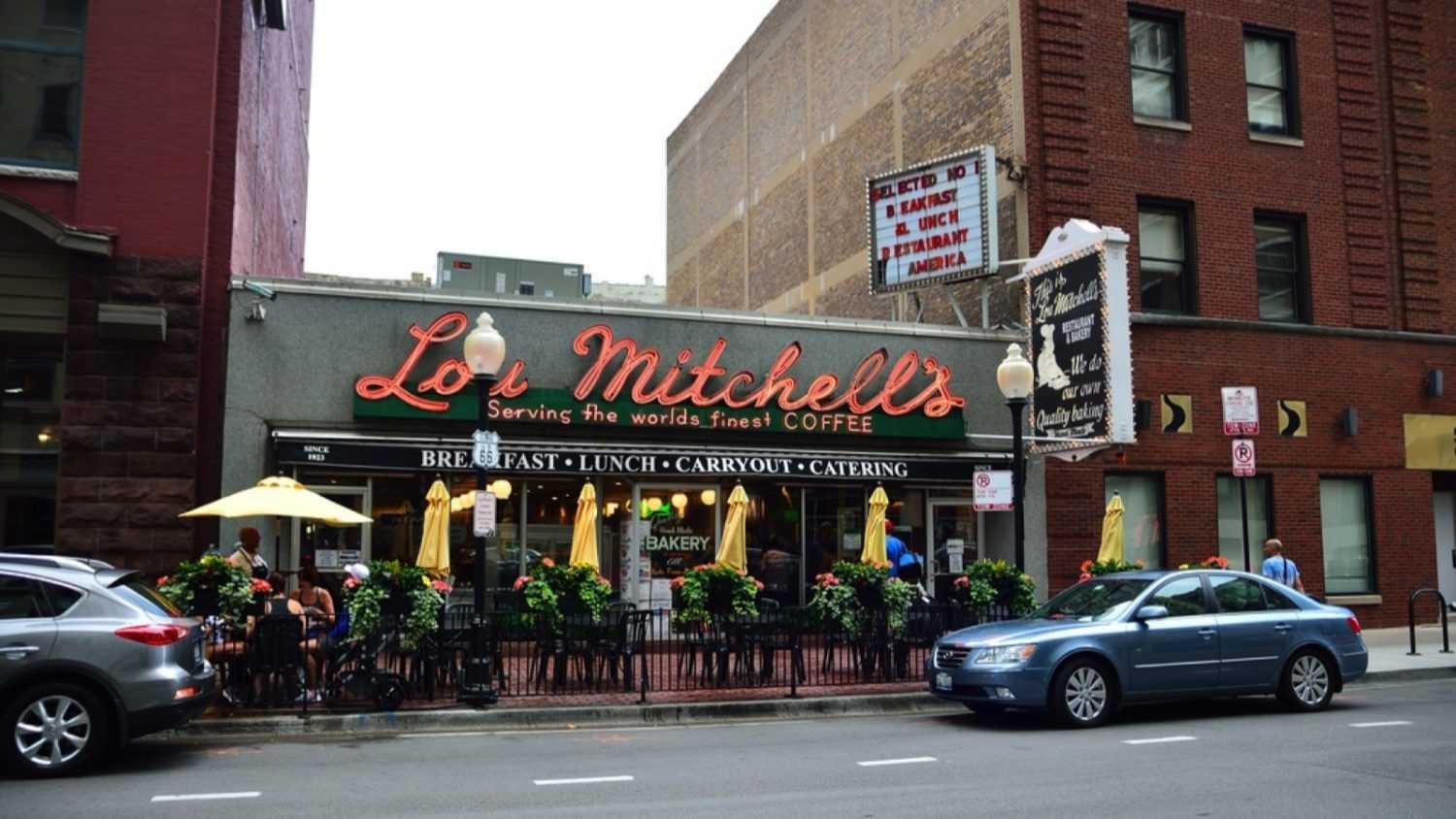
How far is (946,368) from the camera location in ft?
68.1

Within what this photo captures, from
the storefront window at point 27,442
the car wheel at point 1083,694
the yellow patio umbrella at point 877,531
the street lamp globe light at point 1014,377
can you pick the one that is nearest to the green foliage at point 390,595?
the storefront window at point 27,442

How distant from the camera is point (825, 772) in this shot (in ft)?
32.8

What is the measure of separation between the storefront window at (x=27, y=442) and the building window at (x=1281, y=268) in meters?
19.9

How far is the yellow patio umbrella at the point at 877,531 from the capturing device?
17.3 meters

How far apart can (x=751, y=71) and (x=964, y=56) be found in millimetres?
13004

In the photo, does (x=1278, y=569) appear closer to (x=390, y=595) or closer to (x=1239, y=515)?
(x=1239, y=515)

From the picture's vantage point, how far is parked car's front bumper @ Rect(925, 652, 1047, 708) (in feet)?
39.6

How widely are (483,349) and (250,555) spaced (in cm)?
377

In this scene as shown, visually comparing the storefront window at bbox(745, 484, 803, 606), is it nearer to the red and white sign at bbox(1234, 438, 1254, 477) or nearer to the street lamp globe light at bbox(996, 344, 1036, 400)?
the street lamp globe light at bbox(996, 344, 1036, 400)

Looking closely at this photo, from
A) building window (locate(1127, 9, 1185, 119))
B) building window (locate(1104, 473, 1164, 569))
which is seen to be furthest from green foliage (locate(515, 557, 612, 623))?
building window (locate(1127, 9, 1185, 119))

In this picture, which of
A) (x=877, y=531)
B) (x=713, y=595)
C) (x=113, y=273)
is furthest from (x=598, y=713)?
(x=113, y=273)

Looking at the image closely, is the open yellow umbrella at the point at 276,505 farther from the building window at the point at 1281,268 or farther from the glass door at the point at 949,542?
the building window at the point at 1281,268

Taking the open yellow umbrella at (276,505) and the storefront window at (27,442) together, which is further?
the storefront window at (27,442)

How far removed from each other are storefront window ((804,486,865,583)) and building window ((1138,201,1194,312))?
644cm
